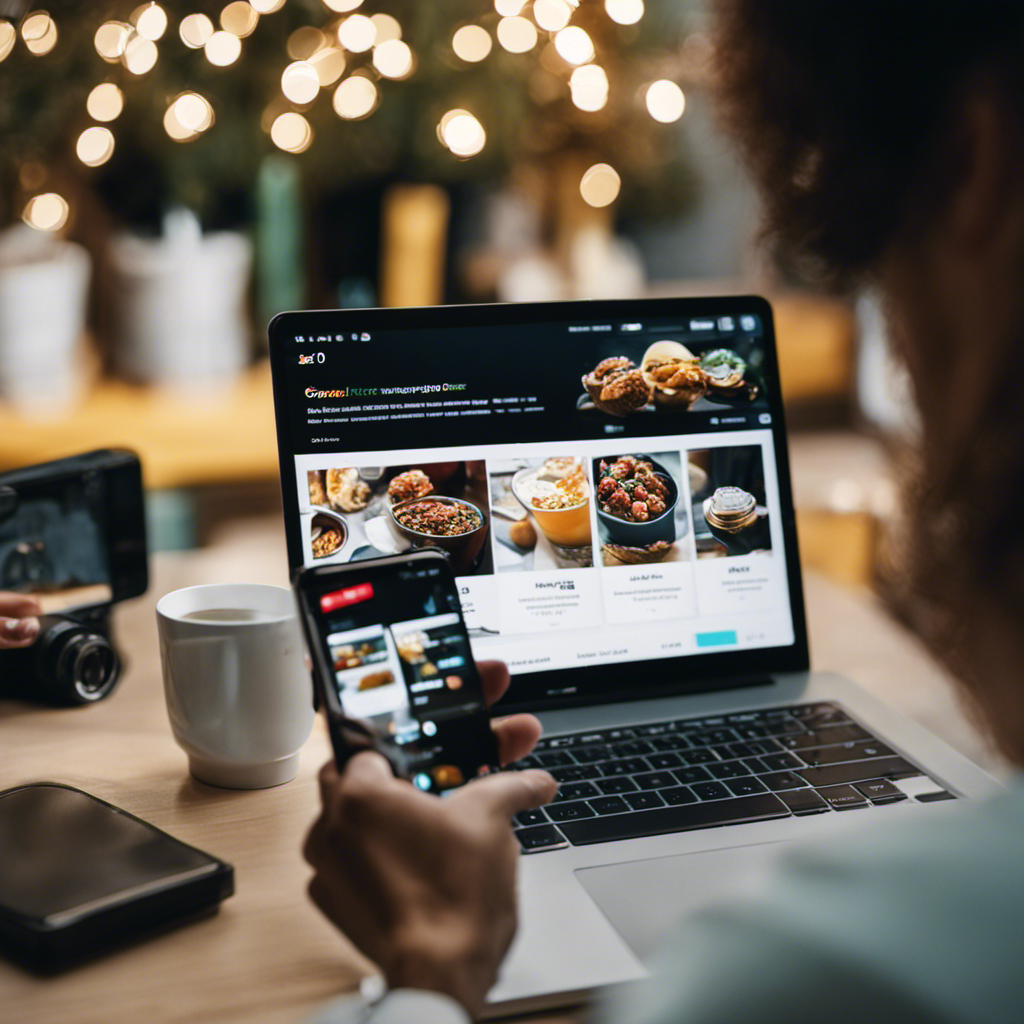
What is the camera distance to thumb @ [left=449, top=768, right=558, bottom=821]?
52 cm

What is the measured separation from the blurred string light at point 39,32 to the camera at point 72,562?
1065 mm

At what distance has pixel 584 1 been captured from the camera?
76.9 inches

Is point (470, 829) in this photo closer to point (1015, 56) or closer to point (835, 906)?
point (835, 906)

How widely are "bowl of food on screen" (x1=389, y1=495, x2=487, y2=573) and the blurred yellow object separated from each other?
127cm

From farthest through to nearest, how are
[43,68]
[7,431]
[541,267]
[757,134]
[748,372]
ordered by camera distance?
[541,267]
[7,431]
[43,68]
[748,372]
[757,134]

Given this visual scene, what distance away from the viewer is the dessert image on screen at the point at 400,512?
30.3 inches

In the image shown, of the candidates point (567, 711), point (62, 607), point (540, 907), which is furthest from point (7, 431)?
point (540, 907)

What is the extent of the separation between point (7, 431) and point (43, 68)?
64 centimetres

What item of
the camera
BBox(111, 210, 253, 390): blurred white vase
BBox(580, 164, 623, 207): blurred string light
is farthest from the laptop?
BBox(580, 164, 623, 207): blurred string light

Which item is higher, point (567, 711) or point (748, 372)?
point (748, 372)

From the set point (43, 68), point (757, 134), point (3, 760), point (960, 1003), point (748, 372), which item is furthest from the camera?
point (43, 68)

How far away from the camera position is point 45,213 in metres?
1.93

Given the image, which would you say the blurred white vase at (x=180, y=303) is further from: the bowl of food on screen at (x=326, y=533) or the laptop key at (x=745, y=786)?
the laptop key at (x=745, y=786)

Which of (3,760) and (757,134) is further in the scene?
(3,760)
